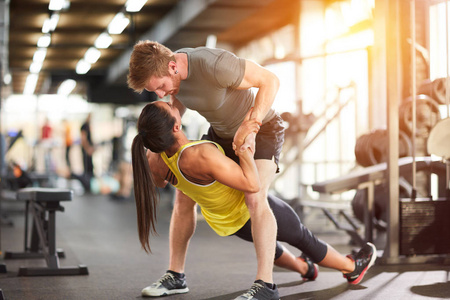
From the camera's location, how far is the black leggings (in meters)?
2.68

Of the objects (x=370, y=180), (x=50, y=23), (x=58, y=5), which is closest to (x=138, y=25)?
(x=50, y=23)

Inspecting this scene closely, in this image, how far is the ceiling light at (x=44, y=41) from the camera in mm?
11477

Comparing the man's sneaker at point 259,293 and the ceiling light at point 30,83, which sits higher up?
the ceiling light at point 30,83

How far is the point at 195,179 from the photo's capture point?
2.43 m

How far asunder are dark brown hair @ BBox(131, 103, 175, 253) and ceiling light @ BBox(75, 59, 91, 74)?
12361 millimetres

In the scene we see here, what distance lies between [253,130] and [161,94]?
37cm

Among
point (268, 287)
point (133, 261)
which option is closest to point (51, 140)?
point (133, 261)

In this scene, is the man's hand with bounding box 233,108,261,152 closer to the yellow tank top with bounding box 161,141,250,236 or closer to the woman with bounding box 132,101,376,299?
the woman with bounding box 132,101,376,299

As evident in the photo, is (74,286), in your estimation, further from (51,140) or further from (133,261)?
(51,140)

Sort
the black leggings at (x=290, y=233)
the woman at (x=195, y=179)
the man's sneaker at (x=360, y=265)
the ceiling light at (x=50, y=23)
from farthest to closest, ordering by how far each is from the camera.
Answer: the ceiling light at (x=50, y=23) → the man's sneaker at (x=360, y=265) → the black leggings at (x=290, y=233) → the woman at (x=195, y=179)

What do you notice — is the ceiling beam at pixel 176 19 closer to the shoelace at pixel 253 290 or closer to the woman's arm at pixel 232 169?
the woman's arm at pixel 232 169

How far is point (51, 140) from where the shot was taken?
1309 centimetres

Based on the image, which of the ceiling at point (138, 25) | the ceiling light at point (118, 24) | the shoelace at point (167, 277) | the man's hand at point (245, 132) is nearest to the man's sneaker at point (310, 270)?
the shoelace at point (167, 277)

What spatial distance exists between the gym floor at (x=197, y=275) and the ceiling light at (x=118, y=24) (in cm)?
516
